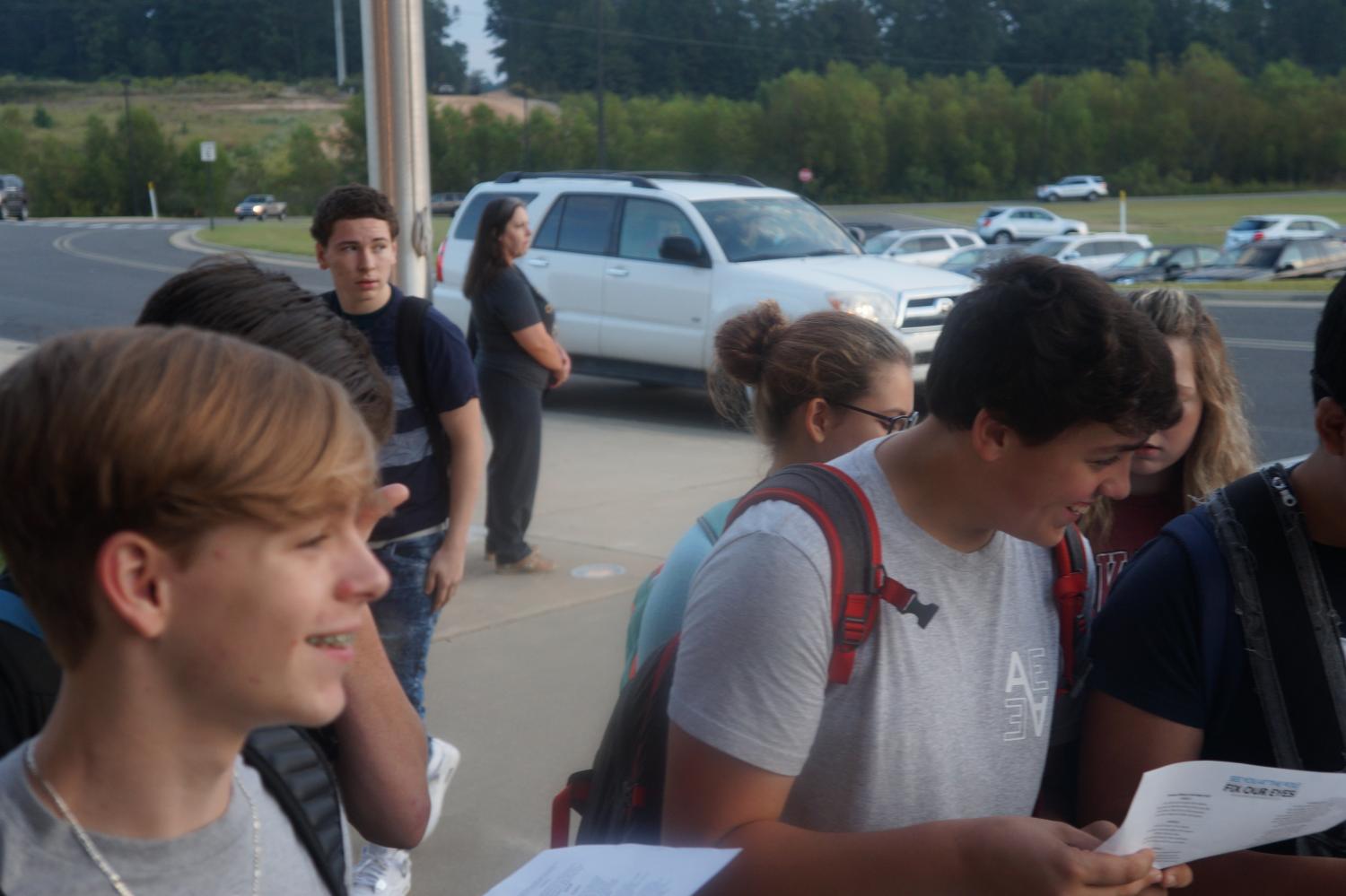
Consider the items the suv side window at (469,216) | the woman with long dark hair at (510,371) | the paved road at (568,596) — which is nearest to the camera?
the paved road at (568,596)

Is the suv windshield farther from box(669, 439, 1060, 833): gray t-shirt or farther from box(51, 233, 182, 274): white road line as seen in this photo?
box(51, 233, 182, 274): white road line

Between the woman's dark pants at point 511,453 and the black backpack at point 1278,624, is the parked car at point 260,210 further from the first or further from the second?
the black backpack at point 1278,624

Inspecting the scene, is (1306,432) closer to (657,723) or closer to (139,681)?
(657,723)

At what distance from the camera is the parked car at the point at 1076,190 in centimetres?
7325

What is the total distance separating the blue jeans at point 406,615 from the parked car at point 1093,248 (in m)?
28.1

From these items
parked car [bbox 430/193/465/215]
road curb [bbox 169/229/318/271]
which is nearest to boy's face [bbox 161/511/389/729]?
road curb [bbox 169/229/318/271]

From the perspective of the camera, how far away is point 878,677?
166 cm

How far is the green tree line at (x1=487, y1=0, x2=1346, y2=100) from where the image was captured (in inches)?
4178

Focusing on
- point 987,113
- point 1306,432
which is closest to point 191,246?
point 1306,432

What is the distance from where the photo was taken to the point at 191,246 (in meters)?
40.1

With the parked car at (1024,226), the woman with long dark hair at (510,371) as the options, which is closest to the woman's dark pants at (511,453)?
the woman with long dark hair at (510,371)

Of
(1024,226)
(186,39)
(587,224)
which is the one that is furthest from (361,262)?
(186,39)

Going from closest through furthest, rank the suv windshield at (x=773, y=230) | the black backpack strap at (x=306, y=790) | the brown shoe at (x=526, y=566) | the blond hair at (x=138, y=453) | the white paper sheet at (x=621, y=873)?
the blond hair at (x=138, y=453) → the black backpack strap at (x=306, y=790) → the white paper sheet at (x=621, y=873) → the brown shoe at (x=526, y=566) → the suv windshield at (x=773, y=230)

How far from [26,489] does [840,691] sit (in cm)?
98
